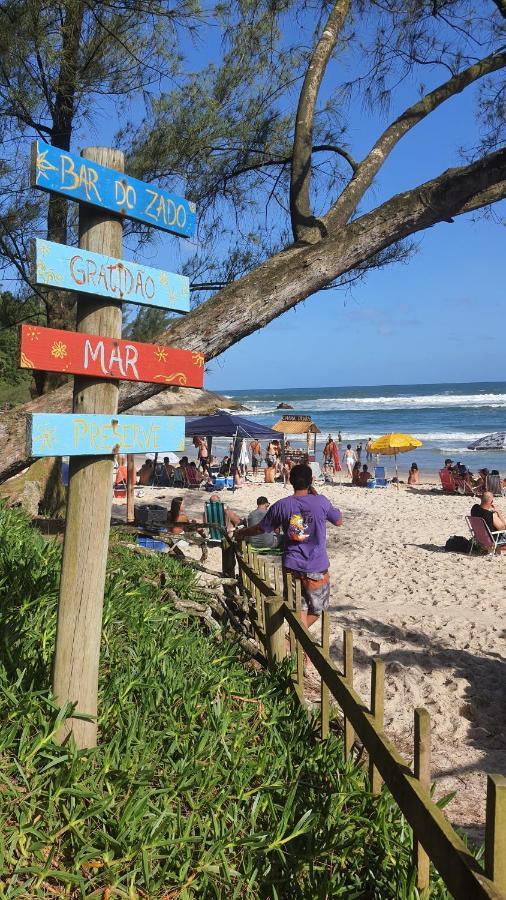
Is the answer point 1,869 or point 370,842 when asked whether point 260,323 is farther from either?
point 1,869

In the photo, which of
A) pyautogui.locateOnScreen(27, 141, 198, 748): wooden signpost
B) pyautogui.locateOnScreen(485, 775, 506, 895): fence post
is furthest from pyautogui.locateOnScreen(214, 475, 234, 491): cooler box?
pyautogui.locateOnScreen(485, 775, 506, 895): fence post

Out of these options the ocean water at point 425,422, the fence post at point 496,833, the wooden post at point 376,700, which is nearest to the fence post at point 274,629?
the wooden post at point 376,700

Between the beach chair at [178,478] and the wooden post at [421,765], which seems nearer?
Result: the wooden post at [421,765]

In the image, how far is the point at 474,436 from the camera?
42.7 m

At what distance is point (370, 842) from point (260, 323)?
315 cm

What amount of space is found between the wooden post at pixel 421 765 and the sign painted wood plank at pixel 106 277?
164cm

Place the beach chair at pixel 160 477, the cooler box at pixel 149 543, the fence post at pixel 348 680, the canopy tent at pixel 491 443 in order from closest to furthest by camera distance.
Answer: the fence post at pixel 348 680, the cooler box at pixel 149 543, the beach chair at pixel 160 477, the canopy tent at pixel 491 443

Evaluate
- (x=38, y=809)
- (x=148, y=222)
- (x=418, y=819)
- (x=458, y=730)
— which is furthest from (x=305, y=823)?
(x=458, y=730)

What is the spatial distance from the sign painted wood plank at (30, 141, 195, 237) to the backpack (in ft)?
31.7

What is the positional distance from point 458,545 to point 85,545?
32.6 ft

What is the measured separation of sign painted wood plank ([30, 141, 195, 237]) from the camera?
2.30 meters

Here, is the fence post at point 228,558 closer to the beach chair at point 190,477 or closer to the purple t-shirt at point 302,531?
the purple t-shirt at point 302,531

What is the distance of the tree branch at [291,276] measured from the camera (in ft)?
15.0

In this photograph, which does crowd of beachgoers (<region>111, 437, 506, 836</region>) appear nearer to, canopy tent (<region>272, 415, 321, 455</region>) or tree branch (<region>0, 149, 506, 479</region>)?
tree branch (<region>0, 149, 506, 479</region>)
